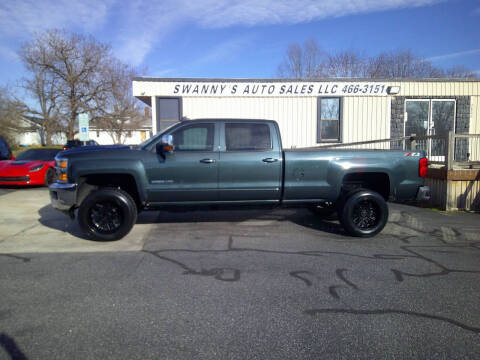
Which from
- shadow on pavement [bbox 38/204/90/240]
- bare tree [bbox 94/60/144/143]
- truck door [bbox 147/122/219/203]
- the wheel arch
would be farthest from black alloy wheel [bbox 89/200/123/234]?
bare tree [bbox 94/60/144/143]

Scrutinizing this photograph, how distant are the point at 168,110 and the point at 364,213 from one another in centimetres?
919

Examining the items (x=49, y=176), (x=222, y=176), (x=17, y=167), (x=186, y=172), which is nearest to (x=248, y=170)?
(x=222, y=176)

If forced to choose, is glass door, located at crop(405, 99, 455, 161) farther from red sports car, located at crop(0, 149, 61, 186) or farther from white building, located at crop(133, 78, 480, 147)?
red sports car, located at crop(0, 149, 61, 186)

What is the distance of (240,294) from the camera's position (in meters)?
3.29

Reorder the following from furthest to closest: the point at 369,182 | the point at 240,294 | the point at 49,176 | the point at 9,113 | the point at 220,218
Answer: the point at 9,113
the point at 49,176
the point at 220,218
the point at 369,182
the point at 240,294

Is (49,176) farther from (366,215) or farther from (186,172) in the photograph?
(366,215)

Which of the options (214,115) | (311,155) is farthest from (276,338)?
(214,115)

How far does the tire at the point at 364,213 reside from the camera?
528 centimetres

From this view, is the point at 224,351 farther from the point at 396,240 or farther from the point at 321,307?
the point at 396,240

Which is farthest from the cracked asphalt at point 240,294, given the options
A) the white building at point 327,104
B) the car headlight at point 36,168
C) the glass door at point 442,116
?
the glass door at point 442,116

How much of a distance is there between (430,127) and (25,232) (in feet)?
46.2

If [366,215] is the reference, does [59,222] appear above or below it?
below

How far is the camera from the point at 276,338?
2.52 meters

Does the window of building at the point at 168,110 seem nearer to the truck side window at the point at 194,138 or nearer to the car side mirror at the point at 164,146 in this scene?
the truck side window at the point at 194,138
